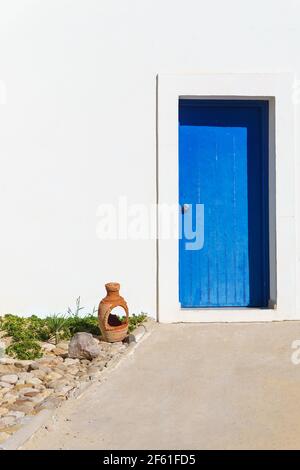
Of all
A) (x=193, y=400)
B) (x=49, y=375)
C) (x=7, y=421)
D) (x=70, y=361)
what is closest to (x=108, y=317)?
(x=70, y=361)

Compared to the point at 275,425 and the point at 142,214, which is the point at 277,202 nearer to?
the point at 142,214

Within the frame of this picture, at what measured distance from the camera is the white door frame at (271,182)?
5383 mm

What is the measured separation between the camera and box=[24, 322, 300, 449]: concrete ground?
3.03 m

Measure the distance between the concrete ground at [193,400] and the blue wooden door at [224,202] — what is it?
2.97 ft

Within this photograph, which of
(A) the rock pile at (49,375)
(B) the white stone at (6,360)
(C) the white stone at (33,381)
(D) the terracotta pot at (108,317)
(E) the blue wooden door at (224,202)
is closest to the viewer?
(A) the rock pile at (49,375)

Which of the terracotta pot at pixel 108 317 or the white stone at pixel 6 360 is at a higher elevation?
the terracotta pot at pixel 108 317

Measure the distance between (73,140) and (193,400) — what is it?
3106 millimetres

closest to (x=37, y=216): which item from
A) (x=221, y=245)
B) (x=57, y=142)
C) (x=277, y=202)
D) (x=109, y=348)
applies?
(x=57, y=142)

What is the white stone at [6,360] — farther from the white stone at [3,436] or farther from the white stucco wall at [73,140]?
the white stone at [3,436]

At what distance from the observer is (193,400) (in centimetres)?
356
